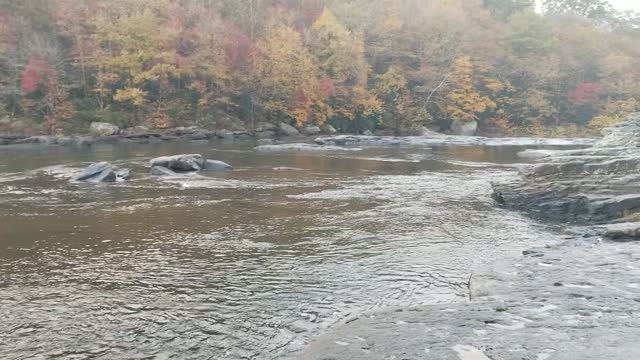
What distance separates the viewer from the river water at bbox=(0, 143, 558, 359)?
5.66 m

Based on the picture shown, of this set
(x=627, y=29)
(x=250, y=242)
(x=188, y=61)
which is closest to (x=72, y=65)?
(x=188, y=61)

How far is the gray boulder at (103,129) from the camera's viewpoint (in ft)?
123

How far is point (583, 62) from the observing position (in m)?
Answer: 62.4

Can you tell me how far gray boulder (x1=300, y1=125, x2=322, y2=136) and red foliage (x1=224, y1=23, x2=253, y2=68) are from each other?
27.1 feet

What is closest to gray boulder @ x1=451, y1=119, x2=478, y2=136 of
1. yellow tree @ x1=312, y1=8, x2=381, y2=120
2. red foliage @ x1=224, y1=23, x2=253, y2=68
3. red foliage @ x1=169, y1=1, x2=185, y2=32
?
yellow tree @ x1=312, y1=8, x2=381, y2=120

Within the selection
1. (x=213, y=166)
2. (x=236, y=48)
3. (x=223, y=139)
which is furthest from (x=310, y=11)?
(x=213, y=166)

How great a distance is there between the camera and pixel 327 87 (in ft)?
161

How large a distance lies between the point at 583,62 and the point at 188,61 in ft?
155

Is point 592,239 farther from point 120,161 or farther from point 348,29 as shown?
point 348,29

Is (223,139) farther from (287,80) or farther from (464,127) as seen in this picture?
(464,127)

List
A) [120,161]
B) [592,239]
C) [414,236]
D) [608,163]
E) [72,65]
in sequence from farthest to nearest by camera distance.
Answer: [72,65], [120,161], [608,163], [414,236], [592,239]

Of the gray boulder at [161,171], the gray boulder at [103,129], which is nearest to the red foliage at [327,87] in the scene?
the gray boulder at [103,129]

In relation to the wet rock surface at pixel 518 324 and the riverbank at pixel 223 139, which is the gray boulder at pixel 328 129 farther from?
the wet rock surface at pixel 518 324

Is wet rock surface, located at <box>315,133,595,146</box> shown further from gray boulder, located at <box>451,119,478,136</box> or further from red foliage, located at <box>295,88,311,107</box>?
gray boulder, located at <box>451,119,478,136</box>
